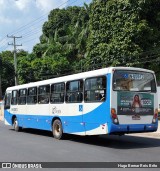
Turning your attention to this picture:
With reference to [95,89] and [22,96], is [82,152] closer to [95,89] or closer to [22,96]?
[95,89]

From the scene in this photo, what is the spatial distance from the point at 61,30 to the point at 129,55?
3407cm

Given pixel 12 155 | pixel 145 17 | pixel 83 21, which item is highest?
pixel 83 21

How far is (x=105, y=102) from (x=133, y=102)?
106 centimetres

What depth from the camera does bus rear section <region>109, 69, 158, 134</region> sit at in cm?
1350

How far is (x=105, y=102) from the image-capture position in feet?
44.7

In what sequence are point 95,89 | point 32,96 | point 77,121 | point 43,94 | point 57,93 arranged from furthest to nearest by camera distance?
1. point 32,96
2. point 43,94
3. point 57,93
4. point 77,121
5. point 95,89

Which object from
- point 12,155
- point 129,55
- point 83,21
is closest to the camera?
point 12,155

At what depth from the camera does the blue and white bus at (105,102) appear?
1355 centimetres

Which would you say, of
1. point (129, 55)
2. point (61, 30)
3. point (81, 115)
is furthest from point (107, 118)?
point (61, 30)

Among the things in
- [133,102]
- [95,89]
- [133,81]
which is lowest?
[133,102]

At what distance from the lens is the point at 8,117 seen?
23406mm

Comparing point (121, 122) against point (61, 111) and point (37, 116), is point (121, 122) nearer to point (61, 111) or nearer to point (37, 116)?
point (61, 111)

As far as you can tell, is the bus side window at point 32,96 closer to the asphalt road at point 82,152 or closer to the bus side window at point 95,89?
the asphalt road at point 82,152

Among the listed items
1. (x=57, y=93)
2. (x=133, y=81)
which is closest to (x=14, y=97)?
(x=57, y=93)
